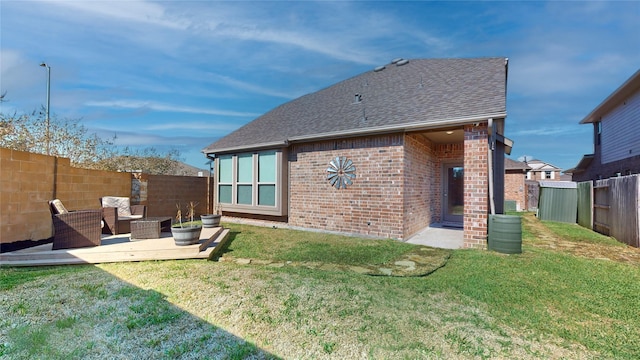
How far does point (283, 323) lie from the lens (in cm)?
286

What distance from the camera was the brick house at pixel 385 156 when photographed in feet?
21.6

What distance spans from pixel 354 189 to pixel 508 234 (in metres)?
3.90

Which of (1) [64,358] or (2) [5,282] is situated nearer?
(1) [64,358]

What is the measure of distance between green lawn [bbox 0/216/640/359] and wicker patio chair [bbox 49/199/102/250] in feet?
2.60

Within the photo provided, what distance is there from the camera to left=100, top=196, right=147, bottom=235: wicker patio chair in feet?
22.7

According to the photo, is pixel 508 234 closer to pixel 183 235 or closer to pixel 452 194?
pixel 452 194

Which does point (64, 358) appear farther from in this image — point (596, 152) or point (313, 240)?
point (596, 152)

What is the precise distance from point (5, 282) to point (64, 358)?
2.85m

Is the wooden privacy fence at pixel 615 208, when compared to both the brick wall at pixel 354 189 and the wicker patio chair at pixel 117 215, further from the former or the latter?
the wicker patio chair at pixel 117 215

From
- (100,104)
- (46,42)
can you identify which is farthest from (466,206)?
(100,104)

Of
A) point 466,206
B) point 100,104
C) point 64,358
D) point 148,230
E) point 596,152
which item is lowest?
point 64,358

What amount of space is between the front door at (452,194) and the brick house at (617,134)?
836cm

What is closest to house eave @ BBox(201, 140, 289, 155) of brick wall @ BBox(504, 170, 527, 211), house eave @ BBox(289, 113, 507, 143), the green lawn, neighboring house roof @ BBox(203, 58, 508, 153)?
neighboring house roof @ BBox(203, 58, 508, 153)

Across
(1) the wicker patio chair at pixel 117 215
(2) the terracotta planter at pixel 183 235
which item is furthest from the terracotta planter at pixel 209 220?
(2) the terracotta planter at pixel 183 235
